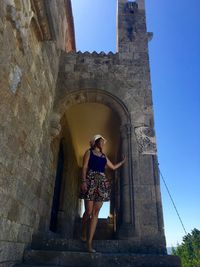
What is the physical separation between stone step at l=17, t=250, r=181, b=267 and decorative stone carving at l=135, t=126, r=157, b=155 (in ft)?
6.81

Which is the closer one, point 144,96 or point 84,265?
point 84,265

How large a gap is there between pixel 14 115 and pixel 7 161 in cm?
60

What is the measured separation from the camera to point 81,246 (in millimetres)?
3494

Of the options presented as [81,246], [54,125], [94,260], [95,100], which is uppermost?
[95,100]

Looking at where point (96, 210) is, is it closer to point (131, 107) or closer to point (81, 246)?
point (81, 246)

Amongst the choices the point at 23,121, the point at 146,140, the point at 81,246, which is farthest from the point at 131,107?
the point at 81,246

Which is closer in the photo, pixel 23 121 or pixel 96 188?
pixel 23 121

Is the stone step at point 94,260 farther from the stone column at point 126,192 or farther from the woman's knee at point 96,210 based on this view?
the stone column at point 126,192

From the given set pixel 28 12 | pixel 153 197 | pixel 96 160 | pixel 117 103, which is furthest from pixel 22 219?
pixel 117 103

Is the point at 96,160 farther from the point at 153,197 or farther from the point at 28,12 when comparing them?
the point at 28,12

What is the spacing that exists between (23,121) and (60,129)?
1841mm

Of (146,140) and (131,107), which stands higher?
(131,107)

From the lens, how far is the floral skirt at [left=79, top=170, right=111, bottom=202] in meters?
3.49

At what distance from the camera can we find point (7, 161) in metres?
2.82
